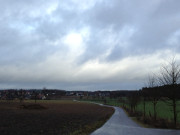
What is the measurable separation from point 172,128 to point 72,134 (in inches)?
424

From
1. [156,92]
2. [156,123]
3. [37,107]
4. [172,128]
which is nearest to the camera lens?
[172,128]

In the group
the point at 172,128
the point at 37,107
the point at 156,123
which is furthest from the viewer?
the point at 37,107

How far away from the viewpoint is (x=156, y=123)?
966 inches

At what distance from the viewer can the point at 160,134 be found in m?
17.2

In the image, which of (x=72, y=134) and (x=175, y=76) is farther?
(x=175, y=76)

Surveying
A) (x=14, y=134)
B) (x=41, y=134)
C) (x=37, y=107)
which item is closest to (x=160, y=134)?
(x=41, y=134)

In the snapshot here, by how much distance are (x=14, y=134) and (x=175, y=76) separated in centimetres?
1555

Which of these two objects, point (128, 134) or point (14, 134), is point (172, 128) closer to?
point (128, 134)

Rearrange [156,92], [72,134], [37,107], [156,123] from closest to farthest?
1. [72,134]
2. [156,123]
3. [156,92]
4. [37,107]

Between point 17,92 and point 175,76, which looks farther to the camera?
point 17,92

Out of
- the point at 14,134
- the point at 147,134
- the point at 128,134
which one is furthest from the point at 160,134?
the point at 14,134

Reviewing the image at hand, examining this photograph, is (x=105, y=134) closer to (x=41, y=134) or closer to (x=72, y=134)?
(x=72, y=134)

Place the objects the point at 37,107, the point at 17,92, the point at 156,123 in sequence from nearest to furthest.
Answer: the point at 156,123 → the point at 37,107 → the point at 17,92

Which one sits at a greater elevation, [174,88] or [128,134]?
[174,88]
